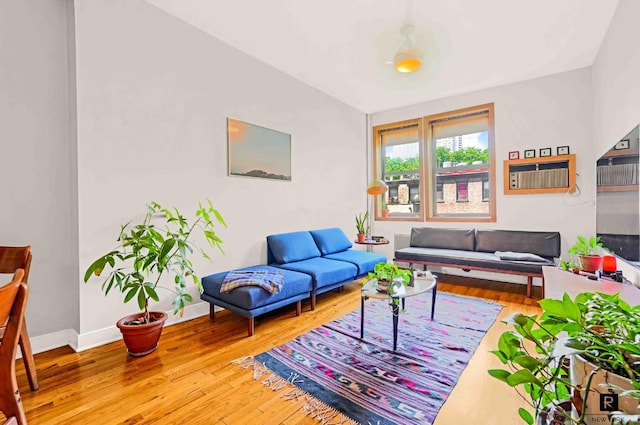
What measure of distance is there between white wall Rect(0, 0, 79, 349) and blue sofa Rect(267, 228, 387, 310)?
6.40ft

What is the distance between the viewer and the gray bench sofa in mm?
3781

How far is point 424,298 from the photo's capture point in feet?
12.0

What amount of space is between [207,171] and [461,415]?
3.00 m

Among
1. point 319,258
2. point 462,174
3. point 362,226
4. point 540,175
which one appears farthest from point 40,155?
point 540,175

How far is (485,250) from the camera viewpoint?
4.44 metres

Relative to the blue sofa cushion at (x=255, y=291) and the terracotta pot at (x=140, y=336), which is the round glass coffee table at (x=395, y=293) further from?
the terracotta pot at (x=140, y=336)

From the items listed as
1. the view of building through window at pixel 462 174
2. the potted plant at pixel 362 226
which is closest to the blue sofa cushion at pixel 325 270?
the potted plant at pixel 362 226

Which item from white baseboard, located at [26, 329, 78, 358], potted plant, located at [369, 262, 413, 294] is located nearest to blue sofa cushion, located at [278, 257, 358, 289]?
potted plant, located at [369, 262, 413, 294]

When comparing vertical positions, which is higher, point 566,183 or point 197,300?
point 566,183

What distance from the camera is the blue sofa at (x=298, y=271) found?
2.70 metres

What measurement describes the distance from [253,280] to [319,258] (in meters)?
1.41

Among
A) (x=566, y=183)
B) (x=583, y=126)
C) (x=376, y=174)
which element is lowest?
(x=566, y=183)

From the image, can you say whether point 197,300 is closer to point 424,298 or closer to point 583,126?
point 424,298

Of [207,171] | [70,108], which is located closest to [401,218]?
[207,171]
